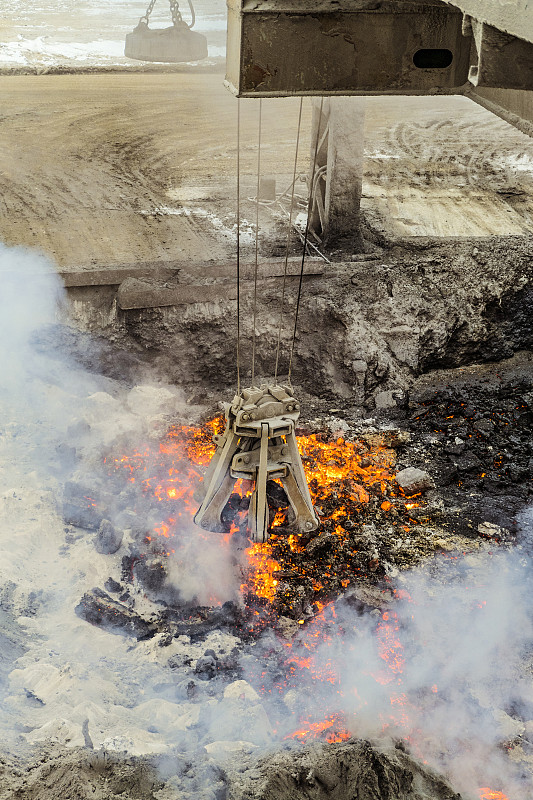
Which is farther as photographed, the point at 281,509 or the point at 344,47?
the point at 281,509

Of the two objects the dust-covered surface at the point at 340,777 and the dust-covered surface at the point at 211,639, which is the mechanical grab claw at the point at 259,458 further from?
the dust-covered surface at the point at 340,777

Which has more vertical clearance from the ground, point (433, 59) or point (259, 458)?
point (433, 59)

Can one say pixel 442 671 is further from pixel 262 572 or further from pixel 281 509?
pixel 281 509

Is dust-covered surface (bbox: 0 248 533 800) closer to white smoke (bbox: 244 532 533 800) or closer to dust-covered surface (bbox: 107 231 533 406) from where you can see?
white smoke (bbox: 244 532 533 800)

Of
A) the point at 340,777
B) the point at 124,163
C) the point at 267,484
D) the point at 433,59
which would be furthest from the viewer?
the point at 124,163

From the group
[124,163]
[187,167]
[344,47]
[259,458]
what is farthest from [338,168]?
[259,458]

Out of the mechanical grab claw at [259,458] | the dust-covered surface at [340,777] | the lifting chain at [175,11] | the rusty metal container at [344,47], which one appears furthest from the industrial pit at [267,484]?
the lifting chain at [175,11]
